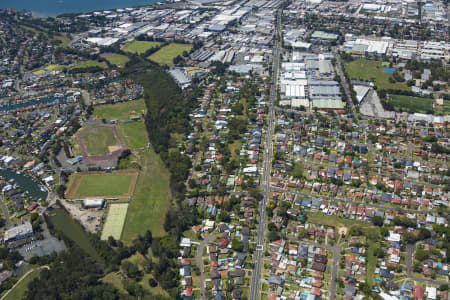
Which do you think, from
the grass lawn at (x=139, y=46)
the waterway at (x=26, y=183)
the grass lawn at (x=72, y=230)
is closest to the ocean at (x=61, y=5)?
the grass lawn at (x=139, y=46)

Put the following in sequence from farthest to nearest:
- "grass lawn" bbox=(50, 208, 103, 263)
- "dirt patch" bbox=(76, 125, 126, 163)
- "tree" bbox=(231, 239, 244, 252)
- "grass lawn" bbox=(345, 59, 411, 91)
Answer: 1. "grass lawn" bbox=(345, 59, 411, 91)
2. "dirt patch" bbox=(76, 125, 126, 163)
3. "grass lawn" bbox=(50, 208, 103, 263)
4. "tree" bbox=(231, 239, 244, 252)

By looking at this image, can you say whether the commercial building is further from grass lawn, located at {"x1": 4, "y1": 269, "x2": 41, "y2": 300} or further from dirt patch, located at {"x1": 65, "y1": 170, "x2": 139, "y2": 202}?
dirt patch, located at {"x1": 65, "y1": 170, "x2": 139, "y2": 202}

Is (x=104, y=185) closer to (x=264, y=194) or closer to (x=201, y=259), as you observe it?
(x=201, y=259)

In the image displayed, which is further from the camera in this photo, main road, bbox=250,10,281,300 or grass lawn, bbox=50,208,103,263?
grass lawn, bbox=50,208,103,263

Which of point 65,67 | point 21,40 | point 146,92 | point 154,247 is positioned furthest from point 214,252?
point 21,40

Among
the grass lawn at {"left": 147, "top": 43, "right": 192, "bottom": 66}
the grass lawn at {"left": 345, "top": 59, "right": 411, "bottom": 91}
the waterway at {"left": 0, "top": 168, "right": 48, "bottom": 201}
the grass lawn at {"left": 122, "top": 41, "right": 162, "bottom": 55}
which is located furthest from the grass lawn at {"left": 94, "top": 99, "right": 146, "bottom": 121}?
the grass lawn at {"left": 345, "top": 59, "right": 411, "bottom": 91}

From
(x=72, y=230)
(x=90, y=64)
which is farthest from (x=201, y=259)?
(x=90, y=64)
